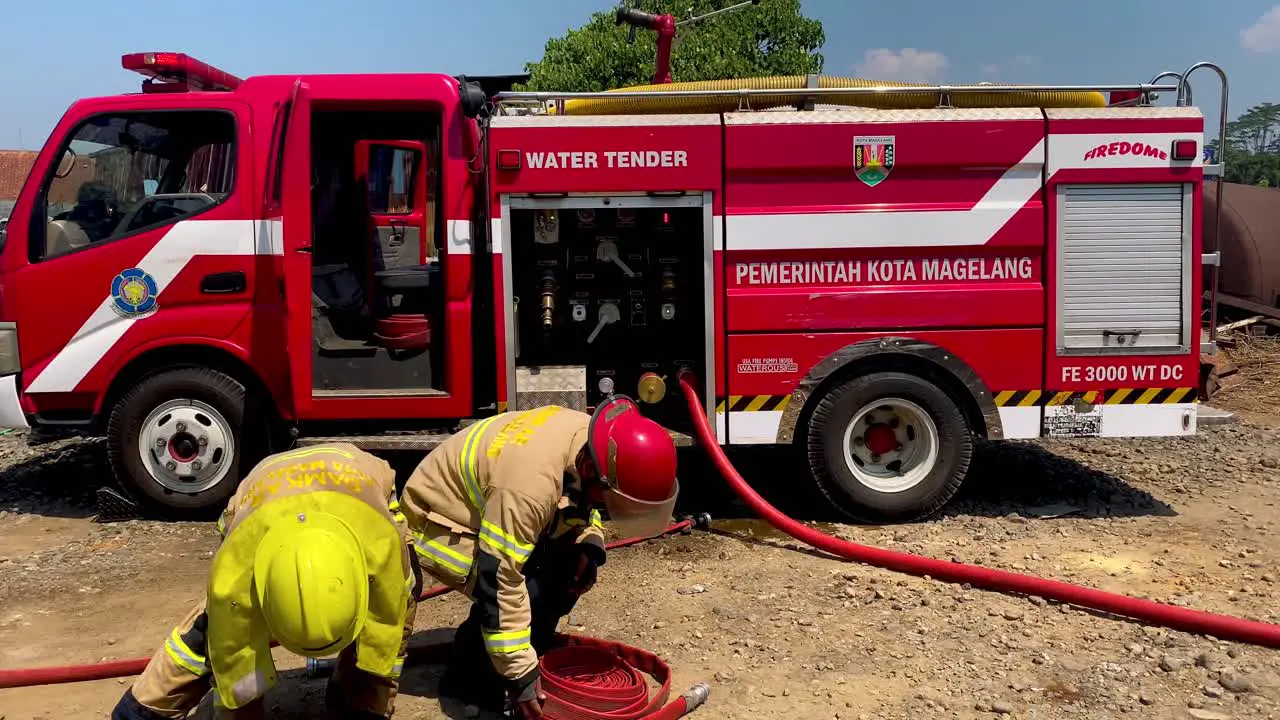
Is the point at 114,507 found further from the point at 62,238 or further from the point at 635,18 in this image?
the point at 635,18

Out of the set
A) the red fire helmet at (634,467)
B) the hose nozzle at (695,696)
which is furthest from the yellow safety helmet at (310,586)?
the hose nozzle at (695,696)

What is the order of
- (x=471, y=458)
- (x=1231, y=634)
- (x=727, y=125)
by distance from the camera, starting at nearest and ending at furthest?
(x=471, y=458)
(x=1231, y=634)
(x=727, y=125)

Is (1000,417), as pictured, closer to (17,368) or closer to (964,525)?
(964,525)

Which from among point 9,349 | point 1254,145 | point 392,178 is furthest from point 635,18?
point 1254,145

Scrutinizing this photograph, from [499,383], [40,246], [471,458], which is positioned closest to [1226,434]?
[499,383]

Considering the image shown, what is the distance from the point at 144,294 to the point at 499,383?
2.12 meters

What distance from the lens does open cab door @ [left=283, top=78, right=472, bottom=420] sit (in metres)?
6.03

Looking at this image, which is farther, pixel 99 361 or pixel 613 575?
pixel 99 361

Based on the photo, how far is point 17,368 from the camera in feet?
20.0

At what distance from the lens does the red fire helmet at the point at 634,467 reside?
3381mm

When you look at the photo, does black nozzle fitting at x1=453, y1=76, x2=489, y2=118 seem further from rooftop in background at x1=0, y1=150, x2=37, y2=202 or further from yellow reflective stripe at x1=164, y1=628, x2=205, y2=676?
rooftop in background at x1=0, y1=150, x2=37, y2=202

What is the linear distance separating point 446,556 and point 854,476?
3107 mm

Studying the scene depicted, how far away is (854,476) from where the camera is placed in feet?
19.9

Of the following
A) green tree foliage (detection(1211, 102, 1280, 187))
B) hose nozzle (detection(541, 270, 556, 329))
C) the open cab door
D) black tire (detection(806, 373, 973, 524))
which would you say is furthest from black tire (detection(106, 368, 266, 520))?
green tree foliage (detection(1211, 102, 1280, 187))
